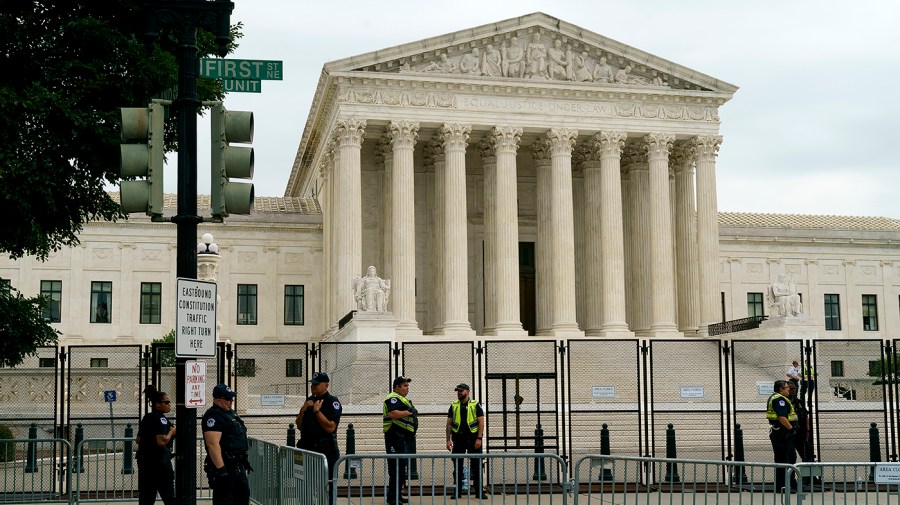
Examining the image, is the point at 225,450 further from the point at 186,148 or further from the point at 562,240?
the point at 562,240

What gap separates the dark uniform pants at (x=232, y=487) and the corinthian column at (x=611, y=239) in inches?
1668

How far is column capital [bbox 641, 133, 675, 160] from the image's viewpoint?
56.7m

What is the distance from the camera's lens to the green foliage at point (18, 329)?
21016mm

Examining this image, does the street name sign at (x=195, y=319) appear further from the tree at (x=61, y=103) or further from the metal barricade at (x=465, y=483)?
the tree at (x=61, y=103)

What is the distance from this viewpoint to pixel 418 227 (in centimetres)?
6038

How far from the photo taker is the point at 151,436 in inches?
642

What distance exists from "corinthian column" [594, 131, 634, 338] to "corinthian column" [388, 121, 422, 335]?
943 cm

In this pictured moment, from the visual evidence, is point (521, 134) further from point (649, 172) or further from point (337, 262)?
point (337, 262)

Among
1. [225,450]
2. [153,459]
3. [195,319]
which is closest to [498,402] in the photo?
[153,459]

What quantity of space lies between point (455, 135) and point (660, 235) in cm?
1129

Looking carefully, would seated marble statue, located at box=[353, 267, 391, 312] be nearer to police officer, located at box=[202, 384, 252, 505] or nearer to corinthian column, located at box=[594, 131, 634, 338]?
corinthian column, located at box=[594, 131, 634, 338]

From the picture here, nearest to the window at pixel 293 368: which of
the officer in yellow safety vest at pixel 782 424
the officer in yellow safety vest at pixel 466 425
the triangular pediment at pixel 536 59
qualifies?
the officer in yellow safety vest at pixel 466 425

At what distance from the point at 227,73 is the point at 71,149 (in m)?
8.27

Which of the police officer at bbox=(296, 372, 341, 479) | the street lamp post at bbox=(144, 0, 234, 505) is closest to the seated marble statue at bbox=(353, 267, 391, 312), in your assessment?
the police officer at bbox=(296, 372, 341, 479)
